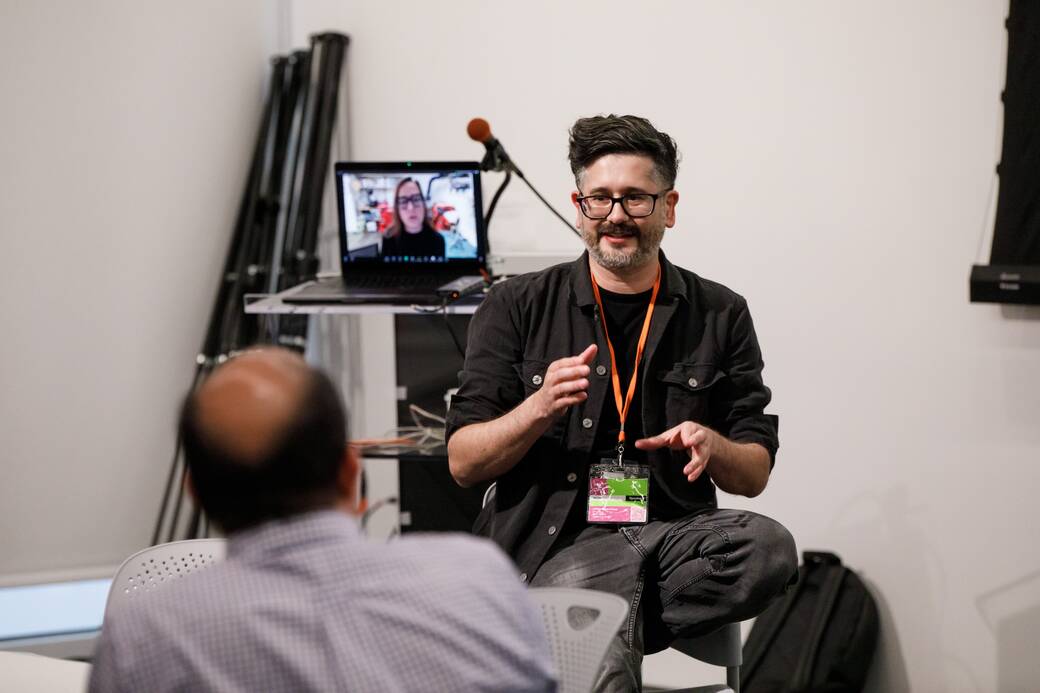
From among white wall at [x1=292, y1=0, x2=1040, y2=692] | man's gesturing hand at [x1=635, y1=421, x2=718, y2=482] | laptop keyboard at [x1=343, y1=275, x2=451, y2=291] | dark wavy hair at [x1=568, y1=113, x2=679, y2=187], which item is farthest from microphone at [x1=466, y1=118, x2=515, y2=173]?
man's gesturing hand at [x1=635, y1=421, x2=718, y2=482]

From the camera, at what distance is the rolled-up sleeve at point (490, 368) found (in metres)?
2.17

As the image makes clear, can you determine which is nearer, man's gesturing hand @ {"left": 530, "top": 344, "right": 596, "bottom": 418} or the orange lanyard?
man's gesturing hand @ {"left": 530, "top": 344, "right": 596, "bottom": 418}

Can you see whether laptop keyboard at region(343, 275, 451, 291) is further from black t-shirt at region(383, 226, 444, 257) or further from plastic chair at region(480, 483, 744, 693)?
plastic chair at region(480, 483, 744, 693)

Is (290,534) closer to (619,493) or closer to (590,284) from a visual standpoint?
(619,493)

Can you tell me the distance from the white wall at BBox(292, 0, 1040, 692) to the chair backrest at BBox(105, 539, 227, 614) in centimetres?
193

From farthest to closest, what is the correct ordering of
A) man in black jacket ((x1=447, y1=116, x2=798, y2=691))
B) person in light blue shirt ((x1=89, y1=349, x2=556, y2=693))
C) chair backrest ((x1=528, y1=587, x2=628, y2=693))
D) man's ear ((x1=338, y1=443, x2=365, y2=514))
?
man in black jacket ((x1=447, y1=116, x2=798, y2=691))
chair backrest ((x1=528, y1=587, x2=628, y2=693))
man's ear ((x1=338, y1=443, x2=365, y2=514))
person in light blue shirt ((x1=89, y1=349, x2=556, y2=693))

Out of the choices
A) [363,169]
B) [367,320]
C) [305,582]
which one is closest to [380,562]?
[305,582]

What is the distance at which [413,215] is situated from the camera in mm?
3059

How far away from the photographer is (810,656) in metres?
2.98

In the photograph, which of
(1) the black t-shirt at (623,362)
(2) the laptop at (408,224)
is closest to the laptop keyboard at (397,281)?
(2) the laptop at (408,224)

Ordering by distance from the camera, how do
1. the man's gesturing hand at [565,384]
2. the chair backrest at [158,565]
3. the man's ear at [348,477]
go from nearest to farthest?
the man's ear at [348,477] < the chair backrest at [158,565] < the man's gesturing hand at [565,384]

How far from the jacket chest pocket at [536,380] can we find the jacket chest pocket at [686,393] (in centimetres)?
21

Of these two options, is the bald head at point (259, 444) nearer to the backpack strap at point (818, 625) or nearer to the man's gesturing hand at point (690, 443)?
the man's gesturing hand at point (690, 443)

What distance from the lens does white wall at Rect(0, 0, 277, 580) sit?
3025mm
